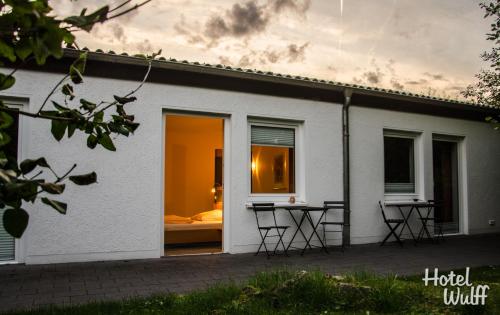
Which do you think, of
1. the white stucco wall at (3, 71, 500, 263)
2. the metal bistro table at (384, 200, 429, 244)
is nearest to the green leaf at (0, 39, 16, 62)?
the white stucco wall at (3, 71, 500, 263)

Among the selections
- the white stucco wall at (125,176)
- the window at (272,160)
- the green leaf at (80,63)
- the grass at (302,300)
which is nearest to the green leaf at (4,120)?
the green leaf at (80,63)

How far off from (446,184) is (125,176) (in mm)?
7555

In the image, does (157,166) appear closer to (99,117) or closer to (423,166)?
(99,117)

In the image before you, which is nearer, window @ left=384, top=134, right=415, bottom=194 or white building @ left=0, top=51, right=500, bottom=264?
white building @ left=0, top=51, right=500, bottom=264

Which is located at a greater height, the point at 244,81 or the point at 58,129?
the point at 244,81

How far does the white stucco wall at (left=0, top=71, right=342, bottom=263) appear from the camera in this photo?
246 inches

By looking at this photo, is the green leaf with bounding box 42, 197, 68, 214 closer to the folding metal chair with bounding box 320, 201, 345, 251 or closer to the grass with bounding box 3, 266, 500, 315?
the grass with bounding box 3, 266, 500, 315

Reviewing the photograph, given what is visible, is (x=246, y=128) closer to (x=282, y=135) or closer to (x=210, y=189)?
(x=282, y=135)

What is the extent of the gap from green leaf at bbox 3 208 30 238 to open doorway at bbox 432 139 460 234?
10304 millimetres

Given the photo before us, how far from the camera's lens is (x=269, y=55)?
32.8 feet

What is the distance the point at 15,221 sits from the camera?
0.96m

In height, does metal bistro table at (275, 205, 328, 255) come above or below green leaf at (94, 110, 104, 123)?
below

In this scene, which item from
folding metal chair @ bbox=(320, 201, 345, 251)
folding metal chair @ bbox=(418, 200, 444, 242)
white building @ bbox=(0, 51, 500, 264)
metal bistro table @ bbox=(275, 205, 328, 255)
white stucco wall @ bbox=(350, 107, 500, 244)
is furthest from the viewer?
folding metal chair @ bbox=(418, 200, 444, 242)

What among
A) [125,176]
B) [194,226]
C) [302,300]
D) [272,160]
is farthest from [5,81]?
[194,226]
